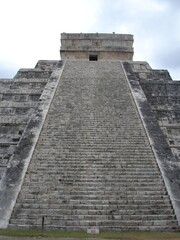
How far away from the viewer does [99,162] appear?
9.23 m

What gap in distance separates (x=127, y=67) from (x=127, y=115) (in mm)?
6162

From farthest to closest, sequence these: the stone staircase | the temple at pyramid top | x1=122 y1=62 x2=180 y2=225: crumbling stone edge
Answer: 1. the temple at pyramid top
2. x1=122 y1=62 x2=180 y2=225: crumbling stone edge
3. the stone staircase

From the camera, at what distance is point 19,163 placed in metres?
8.95

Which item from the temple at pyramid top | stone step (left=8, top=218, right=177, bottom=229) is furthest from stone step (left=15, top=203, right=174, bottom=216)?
the temple at pyramid top

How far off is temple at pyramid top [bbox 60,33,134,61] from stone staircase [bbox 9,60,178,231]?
10498 mm

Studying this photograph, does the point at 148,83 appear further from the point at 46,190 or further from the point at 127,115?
the point at 46,190

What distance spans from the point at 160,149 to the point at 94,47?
47.6 feet

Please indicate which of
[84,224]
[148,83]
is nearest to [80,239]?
[84,224]

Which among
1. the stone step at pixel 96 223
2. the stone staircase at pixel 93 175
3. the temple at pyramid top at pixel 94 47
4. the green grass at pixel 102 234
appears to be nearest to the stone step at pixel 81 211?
the stone staircase at pixel 93 175

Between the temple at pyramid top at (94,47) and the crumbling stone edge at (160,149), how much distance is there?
30.2 ft

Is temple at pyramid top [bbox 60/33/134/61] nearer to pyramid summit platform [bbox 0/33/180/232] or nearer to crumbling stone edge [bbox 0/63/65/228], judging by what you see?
pyramid summit platform [bbox 0/33/180/232]

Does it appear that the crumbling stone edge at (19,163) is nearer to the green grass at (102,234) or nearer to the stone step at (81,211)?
the stone step at (81,211)

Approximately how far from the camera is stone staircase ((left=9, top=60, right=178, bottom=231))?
7.32 m

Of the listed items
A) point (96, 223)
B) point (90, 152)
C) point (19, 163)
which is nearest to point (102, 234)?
point (96, 223)
